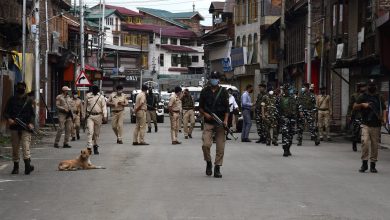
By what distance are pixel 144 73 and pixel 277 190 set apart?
356 feet

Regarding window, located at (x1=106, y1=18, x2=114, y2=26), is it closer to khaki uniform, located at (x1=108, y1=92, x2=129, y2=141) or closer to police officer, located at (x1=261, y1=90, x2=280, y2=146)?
police officer, located at (x1=261, y1=90, x2=280, y2=146)

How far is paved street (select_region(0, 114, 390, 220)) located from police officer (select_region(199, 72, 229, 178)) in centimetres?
42

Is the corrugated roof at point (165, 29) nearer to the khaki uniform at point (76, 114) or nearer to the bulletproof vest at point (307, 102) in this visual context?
the khaki uniform at point (76, 114)

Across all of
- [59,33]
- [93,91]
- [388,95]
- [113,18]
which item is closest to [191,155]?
[93,91]

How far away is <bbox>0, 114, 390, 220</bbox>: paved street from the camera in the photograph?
36.0 feet

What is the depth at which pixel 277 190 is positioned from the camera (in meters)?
13.5

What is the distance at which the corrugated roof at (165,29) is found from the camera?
4764 inches

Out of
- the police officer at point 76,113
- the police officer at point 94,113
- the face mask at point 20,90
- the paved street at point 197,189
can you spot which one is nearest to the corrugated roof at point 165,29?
the police officer at point 76,113

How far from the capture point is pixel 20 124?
1659cm

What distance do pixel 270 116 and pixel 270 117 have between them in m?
0.04

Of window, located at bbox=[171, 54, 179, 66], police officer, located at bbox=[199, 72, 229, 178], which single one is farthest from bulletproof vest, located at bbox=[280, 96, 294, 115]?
window, located at bbox=[171, 54, 179, 66]

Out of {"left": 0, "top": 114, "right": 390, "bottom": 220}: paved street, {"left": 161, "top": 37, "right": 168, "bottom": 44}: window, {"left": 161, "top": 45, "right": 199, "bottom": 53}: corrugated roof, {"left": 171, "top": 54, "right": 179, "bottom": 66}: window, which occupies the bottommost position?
{"left": 0, "top": 114, "right": 390, "bottom": 220}: paved street

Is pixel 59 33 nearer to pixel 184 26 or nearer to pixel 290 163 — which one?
pixel 290 163

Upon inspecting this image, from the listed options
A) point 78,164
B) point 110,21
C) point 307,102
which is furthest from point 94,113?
point 110,21
